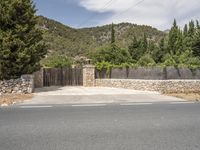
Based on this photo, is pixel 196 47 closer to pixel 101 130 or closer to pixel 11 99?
pixel 11 99

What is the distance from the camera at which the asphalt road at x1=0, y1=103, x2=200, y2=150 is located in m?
8.08

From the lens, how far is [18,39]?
2394 centimetres

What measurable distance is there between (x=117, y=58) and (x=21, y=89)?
56.4 ft

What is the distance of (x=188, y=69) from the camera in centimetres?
2803

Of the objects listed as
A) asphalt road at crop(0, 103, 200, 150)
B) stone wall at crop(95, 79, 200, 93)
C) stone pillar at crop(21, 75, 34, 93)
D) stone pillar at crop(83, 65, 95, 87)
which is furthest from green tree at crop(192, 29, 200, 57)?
asphalt road at crop(0, 103, 200, 150)

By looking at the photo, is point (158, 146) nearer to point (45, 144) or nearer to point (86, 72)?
point (45, 144)

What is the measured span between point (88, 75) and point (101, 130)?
24.2 metres

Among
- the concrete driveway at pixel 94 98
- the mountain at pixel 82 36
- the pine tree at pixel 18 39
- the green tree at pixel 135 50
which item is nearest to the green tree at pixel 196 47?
the green tree at pixel 135 50

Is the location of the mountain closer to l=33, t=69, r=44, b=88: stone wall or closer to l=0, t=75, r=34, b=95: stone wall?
l=33, t=69, r=44, b=88: stone wall

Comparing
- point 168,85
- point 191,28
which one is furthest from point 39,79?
point 191,28

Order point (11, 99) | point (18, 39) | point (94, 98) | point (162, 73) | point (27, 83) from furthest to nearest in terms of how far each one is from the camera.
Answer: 1. point (162, 73)
2. point (27, 83)
3. point (18, 39)
4. point (94, 98)
5. point (11, 99)

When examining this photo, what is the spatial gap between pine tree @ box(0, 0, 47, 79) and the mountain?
21497mm

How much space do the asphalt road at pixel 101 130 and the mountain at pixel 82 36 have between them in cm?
3523

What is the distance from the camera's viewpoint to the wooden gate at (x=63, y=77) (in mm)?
33781
